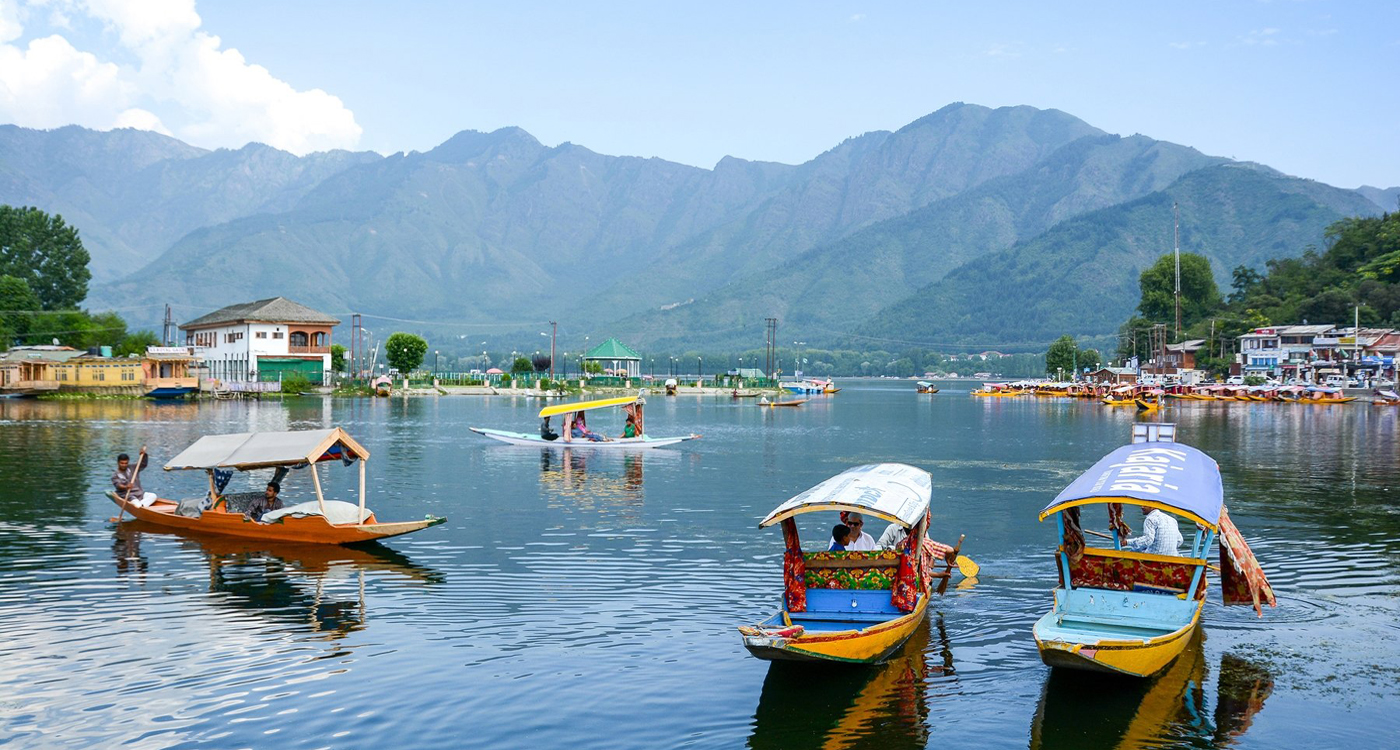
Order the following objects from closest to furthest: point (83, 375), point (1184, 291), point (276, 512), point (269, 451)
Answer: point (276, 512), point (269, 451), point (83, 375), point (1184, 291)

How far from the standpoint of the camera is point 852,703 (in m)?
15.3

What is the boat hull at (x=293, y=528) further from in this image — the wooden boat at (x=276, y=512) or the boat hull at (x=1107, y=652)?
the boat hull at (x=1107, y=652)

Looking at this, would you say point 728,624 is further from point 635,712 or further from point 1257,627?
point 1257,627

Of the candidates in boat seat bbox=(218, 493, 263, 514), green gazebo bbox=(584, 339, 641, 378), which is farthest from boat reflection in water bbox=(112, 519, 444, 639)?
green gazebo bbox=(584, 339, 641, 378)

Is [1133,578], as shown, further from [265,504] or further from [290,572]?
[265,504]

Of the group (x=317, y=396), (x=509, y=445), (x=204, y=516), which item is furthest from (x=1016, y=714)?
(x=317, y=396)

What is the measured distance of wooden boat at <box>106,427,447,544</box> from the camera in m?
26.0

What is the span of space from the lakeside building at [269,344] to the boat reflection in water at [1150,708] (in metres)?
105

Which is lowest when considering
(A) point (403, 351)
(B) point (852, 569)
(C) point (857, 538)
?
(B) point (852, 569)

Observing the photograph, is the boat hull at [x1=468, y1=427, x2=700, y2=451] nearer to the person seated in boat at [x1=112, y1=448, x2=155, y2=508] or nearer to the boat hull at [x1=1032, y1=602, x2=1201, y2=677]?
the person seated in boat at [x1=112, y1=448, x2=155, y2=508]

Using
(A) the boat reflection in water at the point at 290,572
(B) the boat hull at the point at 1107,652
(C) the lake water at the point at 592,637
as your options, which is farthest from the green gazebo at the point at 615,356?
(B) the boat hull at the point at 1107,652

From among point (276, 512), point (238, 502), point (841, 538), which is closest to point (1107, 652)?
point (841, 538)

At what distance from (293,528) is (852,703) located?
1635cm

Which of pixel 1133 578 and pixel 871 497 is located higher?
pixel 871 497
